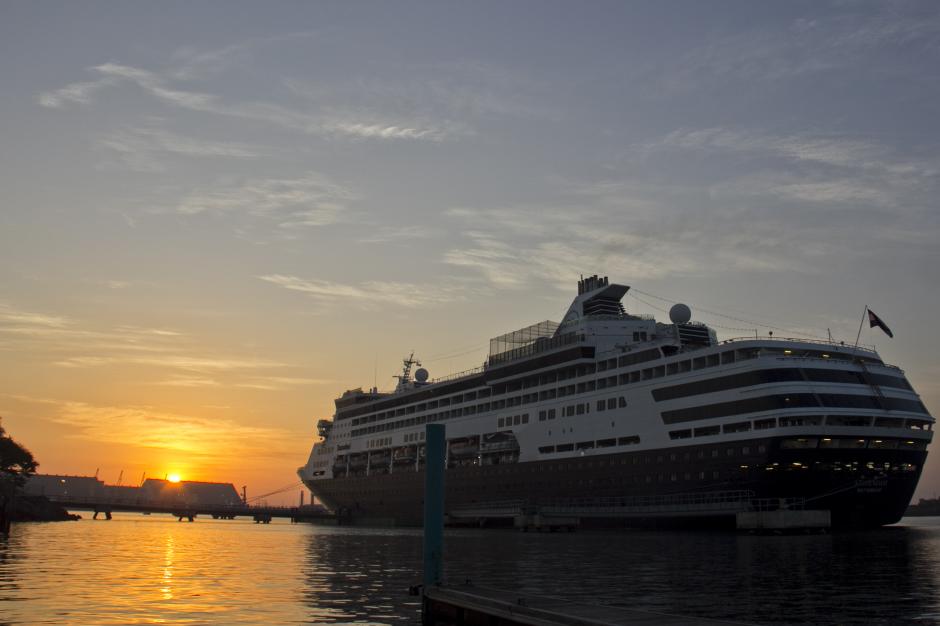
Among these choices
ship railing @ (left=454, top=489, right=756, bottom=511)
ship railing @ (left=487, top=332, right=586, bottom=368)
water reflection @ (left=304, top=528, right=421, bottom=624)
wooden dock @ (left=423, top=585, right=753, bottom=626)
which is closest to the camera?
wooden dock @ (left=423, top=585, right=753, bottom=626)

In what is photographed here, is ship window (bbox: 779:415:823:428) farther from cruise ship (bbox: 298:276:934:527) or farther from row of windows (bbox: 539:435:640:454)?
row of windows (bbox: 539:435:640:454)

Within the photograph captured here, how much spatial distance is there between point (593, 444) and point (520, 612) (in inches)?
2096

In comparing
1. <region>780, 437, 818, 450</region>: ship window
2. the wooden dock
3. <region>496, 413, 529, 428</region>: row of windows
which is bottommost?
the wooden dock

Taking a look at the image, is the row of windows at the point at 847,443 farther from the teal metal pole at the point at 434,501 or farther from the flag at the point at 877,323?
the teal metal pole at the point at 434,501

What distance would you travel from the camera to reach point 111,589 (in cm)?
2764

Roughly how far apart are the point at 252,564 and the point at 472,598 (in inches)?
886

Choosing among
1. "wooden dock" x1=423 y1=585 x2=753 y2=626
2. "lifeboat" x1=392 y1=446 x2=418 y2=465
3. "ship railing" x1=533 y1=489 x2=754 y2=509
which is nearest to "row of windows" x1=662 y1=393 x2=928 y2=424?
"ship railing" x1=533 y1=489 x2=754 y2=509

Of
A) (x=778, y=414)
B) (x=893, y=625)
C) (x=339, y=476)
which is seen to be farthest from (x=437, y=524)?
(x=339, y=476)

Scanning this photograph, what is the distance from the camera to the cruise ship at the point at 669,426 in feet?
185

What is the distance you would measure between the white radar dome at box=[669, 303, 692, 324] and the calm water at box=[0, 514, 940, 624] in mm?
27476

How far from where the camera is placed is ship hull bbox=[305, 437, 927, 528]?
56.2 meters

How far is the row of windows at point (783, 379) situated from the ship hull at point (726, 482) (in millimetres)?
3965

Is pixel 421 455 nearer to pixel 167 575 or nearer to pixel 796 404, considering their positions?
pixel 796 404

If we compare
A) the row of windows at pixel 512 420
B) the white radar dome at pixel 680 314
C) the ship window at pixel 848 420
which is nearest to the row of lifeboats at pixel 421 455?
the row of windows at pixel 512 420
